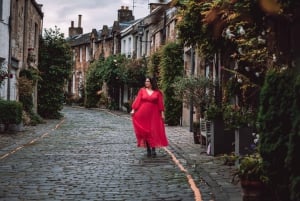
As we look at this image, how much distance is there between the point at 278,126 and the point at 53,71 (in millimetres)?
27408

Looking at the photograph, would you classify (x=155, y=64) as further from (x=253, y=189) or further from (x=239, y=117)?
(x=253, y=189)

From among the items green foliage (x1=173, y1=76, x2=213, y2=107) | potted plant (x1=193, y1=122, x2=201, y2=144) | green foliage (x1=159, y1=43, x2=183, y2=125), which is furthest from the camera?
green foliage (x1=159, y1=43, x2=183, y2=125)

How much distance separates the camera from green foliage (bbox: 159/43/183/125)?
85.1 feet

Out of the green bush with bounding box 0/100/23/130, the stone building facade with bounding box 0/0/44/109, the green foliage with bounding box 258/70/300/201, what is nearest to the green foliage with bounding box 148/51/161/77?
the stone building facade with bounding box 0/0/44/109

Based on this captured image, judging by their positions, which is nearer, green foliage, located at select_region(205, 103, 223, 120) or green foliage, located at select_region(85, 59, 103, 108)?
green foliage, located at select_region(205, 103, 223, 120)

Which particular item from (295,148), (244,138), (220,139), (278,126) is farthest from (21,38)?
(295,148)

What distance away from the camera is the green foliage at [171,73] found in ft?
85.1

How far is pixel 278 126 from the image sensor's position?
219 inches

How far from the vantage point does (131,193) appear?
26.0 ft

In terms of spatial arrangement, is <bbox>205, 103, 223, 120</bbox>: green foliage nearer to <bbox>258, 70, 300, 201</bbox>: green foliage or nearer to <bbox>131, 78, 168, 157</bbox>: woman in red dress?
<bbox>131, 78, 168, 157</bbox>: woman in red dress

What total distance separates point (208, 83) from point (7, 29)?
1024 cm

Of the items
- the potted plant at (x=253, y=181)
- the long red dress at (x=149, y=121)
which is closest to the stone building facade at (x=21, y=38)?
the long red dress at (x=149, y=121)

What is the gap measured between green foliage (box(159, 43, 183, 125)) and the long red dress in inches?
496

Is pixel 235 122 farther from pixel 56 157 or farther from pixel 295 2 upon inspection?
pixel 295 2
